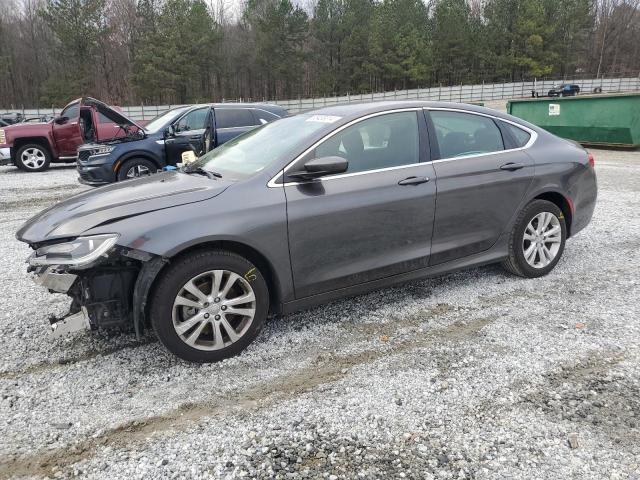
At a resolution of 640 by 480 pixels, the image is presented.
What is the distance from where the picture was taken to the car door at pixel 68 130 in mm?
12016

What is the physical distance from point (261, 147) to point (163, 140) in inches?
231

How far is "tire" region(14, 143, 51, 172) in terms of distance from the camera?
12289mm

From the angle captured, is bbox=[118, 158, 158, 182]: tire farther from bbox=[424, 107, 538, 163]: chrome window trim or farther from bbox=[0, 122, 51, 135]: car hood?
bbox=[424, 107, 538, 163]: chrome window trim

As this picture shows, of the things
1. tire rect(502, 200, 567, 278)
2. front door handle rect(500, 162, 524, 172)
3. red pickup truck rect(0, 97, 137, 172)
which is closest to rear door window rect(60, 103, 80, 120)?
red pickup truck rect(0, 97, 137, 172)

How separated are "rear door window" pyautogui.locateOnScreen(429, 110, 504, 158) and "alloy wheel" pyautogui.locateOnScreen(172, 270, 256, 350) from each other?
1922 mm

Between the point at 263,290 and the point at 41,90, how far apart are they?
62.4 m

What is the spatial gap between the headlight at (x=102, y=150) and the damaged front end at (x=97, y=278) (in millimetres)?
6024

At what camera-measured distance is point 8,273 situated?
4.99 m

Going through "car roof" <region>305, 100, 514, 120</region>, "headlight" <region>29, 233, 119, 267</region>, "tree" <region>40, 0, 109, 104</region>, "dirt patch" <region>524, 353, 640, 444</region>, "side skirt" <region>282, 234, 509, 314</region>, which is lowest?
"dirt patch" <region>524, 353, 640, 444</region>

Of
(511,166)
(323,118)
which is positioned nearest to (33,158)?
(323,118)

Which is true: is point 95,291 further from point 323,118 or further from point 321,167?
point 323,118

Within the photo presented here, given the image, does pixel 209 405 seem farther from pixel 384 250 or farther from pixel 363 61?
pixel 363 61

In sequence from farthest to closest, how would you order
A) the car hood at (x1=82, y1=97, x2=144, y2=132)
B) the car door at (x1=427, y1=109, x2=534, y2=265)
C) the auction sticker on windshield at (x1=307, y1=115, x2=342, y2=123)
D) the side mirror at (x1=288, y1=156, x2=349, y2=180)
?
the car hood at (x1=82, y1=97, x2=144, y2=132)
the car door at (x1=427, y1=109, x2=534, y2=265)
the auction sticker on windshield at (x1=307, y1=115, x2=342, y2=123)
the side mirror at (x1=288, y1=156, x2=349, y2=180)

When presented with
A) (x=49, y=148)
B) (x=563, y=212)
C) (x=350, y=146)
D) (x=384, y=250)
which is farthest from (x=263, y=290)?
(x=49, y=148)
